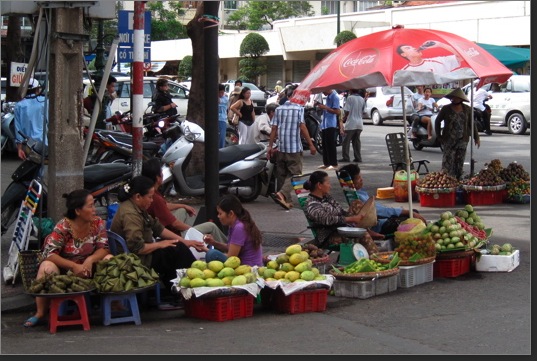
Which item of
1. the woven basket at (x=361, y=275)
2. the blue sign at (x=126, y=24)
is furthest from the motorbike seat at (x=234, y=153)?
the woven basket at (x=361, y=275)

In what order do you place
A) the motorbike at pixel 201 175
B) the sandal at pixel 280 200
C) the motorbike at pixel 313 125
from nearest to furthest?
1. the motorbike at pixel 201 175
2. the sandal at pixel 280 200
3. the motorbike at pixel 313 125

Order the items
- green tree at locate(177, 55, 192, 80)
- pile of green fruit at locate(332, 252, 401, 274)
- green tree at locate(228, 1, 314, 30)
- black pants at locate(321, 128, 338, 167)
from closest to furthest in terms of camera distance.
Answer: pile of green fruit at locate(332, 252, 401, 274) → black pants at locate(321, 128, 338, 167) → green tree at locate(177, 55, 192, 80) → green tree at locate(228, 1, 314, 30)

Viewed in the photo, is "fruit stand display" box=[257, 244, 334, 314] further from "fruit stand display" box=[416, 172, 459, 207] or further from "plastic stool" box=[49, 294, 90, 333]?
"fruit stand display" box=[416, 172, 459, 207]

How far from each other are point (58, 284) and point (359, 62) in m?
4.01

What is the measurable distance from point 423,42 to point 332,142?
9084 millimetres

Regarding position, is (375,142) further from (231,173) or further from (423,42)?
(423,42)

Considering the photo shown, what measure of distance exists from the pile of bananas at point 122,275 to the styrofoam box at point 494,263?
3712mm

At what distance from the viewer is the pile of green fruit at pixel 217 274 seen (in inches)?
290

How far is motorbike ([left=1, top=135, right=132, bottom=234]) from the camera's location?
33.2 feet

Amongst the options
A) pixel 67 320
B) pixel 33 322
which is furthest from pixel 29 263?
pixel 67 320

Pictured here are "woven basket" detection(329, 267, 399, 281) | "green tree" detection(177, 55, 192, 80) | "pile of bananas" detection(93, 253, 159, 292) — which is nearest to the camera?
"pile of bananas" detection(93, 253, 159, 292)

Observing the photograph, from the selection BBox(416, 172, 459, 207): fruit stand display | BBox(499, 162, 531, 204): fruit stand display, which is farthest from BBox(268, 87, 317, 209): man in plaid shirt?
BBox(499, 162, 531, 204): fruit stand display

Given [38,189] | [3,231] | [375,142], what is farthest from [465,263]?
[375,142]

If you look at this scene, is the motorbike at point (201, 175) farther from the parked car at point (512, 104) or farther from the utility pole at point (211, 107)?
the parked car at point (512, 104)
